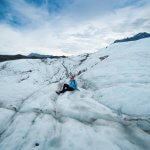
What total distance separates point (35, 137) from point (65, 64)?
31131 mm

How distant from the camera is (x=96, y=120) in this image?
7.30 metres

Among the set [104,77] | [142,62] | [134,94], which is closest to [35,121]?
[134,94]

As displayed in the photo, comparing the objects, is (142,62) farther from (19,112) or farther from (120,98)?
(19,112)

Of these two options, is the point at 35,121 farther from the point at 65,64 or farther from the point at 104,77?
the point at 65,64

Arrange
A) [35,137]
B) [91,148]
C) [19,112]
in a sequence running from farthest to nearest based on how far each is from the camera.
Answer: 1. [19,112]
2. [35,137]
3. [91,148]

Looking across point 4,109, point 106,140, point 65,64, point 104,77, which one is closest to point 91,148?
point 106,140

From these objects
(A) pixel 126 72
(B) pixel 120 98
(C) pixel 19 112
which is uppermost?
(A) pixel 126 72

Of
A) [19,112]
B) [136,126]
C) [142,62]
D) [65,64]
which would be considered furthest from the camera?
[65,64]

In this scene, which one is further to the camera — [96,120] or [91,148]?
[96,120]

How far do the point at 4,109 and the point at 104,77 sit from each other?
8.40m

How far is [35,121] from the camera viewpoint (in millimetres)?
7547

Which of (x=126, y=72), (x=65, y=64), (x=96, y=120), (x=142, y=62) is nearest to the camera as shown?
(x=96, y=120)

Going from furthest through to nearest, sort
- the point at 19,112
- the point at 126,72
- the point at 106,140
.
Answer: the point at 126,72 < the point at 19,112 < the point at 106,140

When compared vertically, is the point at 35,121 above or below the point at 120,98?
below
